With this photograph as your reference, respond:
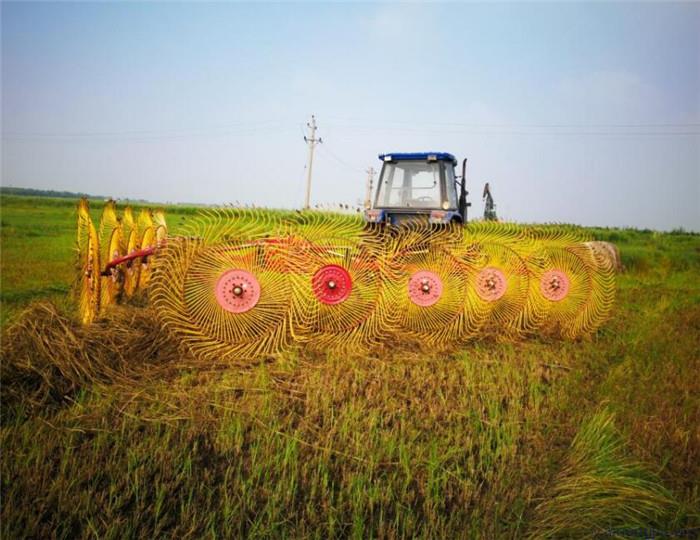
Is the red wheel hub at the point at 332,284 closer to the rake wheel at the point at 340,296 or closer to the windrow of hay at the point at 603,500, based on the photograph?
the rake wheel at the point at 340,296

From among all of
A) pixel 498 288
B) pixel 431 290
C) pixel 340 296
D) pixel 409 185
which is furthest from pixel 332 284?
pixel 409 185

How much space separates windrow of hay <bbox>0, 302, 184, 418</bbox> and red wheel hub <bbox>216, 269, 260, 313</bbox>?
2.30 ft

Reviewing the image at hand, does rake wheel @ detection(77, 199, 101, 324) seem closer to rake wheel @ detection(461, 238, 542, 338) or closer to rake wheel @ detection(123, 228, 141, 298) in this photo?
rake wheel @ detection(123, 228, 141, 298)

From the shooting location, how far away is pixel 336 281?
184 inches

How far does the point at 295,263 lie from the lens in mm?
4285

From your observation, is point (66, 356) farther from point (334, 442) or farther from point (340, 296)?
point (340, 296)

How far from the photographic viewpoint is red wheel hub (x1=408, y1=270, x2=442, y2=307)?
5.30 m

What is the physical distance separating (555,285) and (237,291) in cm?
420

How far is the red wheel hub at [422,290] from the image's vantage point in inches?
209

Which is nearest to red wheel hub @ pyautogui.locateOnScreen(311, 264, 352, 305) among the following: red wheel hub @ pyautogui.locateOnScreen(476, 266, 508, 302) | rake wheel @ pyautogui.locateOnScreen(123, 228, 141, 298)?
red wheel hub @ pyautogui.locateOnScreen(476, 266, 508, 302)

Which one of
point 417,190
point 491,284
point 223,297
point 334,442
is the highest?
point 417,190

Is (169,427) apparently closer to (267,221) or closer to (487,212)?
(267,221)

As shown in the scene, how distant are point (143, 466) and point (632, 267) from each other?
53.1ft

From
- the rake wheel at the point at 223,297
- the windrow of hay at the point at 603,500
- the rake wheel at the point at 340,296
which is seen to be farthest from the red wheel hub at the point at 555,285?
the rake wheel at the point at 223,297
